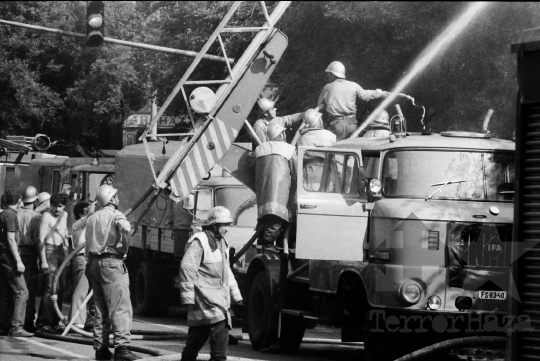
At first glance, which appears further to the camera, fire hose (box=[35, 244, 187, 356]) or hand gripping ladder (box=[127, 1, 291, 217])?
hand gripping ladder (box=[127, 1, 291, 217])

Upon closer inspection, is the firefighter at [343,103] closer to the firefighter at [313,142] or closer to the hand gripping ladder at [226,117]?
the firefighter at [313,142]

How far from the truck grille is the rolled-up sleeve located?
268 cm

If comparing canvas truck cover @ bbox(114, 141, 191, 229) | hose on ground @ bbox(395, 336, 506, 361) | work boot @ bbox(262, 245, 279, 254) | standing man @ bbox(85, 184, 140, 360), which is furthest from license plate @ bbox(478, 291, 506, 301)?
canvas truck cover @ bbox(114, 141, 191, 229)

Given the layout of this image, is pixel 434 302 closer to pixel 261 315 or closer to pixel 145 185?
pixel 261 315

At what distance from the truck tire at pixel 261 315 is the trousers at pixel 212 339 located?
10.4ft

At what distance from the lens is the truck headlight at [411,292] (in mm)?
11203

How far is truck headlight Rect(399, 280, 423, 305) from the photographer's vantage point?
11.2 metres

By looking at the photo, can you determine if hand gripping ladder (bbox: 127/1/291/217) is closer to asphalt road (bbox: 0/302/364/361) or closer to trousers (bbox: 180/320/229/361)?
asphalt road (bbox: 0/302/364/361)

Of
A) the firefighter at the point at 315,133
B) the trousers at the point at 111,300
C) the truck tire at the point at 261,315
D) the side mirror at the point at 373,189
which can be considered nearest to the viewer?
the side mirror at the point at 373,189

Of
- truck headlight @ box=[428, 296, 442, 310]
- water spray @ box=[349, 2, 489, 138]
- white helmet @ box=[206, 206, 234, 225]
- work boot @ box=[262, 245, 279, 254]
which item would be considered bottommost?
truck headlight @ box=[428, 296, 442, 310]

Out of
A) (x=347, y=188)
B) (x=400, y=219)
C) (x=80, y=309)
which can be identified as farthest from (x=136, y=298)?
(x=400, y=219)

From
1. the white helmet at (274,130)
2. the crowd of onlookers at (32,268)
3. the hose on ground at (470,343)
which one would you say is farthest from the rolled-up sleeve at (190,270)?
the crowd of onlookers at (32,268)

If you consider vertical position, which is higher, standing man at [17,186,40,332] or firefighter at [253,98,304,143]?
firefighter at [253,98,304,143]

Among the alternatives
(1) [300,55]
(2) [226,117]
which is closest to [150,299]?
(2) [226,117]
